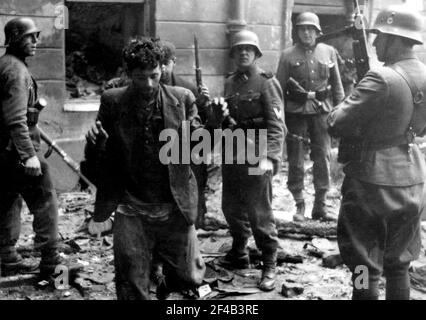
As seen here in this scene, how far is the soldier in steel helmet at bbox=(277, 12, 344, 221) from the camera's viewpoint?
7586 mm

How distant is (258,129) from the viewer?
5.56m

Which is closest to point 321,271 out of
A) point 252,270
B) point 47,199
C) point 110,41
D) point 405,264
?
point 252,270

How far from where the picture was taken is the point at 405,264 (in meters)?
4.53

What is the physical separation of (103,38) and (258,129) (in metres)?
4.74

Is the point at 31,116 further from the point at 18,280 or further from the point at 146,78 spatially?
the point at 146,78

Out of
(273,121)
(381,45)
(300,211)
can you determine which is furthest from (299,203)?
(381,45)

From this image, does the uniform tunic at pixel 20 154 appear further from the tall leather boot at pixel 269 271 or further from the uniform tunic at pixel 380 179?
the uniform tunic at pixel 380 179

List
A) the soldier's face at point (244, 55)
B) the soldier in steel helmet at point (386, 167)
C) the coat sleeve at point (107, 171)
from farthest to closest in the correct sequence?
the soldier's face at point (244, 55)
the soldier in steel helmet at point (386, 167)
the coat sleeve at point (107, 171)

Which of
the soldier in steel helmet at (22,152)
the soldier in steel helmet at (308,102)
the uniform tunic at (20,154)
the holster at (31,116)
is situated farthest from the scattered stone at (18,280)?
the soldier in steel helmet at (308,102)

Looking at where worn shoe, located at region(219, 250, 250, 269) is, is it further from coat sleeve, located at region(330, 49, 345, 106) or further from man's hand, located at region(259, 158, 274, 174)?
coat sleeve, located at region(330, 49, 345, 106)

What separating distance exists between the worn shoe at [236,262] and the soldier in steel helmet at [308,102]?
1751mm

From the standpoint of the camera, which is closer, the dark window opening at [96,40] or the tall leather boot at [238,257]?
the tall leather boot at [238,257]

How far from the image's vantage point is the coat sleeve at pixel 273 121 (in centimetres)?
545

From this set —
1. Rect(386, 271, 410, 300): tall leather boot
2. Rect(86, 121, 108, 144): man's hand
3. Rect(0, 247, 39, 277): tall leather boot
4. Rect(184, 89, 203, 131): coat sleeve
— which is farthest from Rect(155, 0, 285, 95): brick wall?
Rect(386, 271, 410, 300): tall leather boot
